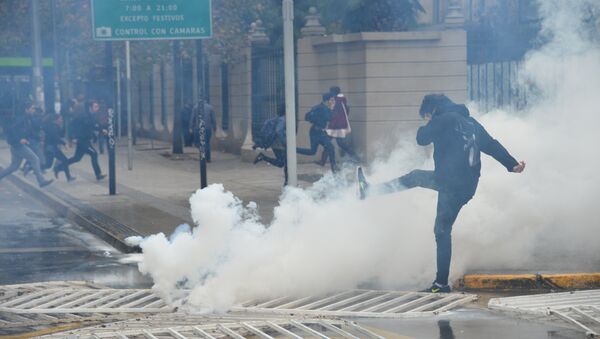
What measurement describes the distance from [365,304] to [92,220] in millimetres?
7856

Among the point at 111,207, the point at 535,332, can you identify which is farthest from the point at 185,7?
the point at 535,332

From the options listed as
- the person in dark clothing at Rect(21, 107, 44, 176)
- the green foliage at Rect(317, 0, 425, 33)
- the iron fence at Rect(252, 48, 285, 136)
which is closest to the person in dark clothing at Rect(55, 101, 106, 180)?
the person in dark clothing at Rect(21, 107, 44, 176)

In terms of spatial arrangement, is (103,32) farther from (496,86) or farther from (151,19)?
(496,86)

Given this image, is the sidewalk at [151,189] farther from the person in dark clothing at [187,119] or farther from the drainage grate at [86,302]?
the drainage grate at [86,302]

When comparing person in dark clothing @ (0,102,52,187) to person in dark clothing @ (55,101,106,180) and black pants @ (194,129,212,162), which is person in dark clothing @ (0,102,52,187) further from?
black pants @ (194,129,212,162)

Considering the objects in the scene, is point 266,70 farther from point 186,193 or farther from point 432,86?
point 186,193

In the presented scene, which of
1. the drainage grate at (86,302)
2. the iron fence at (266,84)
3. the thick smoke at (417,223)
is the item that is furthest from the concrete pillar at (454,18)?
the drainage grate at (86,302)

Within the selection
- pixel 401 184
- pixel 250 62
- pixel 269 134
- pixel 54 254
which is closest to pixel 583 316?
pixel 401 184

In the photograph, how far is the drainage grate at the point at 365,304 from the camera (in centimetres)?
891

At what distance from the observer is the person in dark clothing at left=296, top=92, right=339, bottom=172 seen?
20531 millimetres

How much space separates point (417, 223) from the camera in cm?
1080

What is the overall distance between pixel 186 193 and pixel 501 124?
8.94 m

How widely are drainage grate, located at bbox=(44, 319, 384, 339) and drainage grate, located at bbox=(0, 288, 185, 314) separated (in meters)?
0.96

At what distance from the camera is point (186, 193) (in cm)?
1991
